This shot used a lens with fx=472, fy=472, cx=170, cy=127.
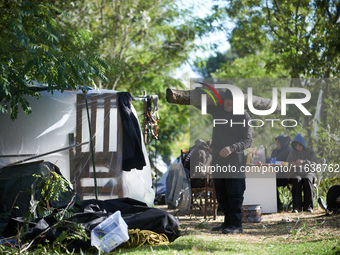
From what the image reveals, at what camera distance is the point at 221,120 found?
18.1 feet

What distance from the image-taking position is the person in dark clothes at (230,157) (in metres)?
5.39

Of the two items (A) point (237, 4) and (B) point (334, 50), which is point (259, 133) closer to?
(A) point (237, 4)

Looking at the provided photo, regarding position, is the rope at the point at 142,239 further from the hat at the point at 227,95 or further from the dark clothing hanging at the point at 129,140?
the dark clothing hanging at the point at 129,140

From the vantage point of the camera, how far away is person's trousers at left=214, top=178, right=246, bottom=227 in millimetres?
5398

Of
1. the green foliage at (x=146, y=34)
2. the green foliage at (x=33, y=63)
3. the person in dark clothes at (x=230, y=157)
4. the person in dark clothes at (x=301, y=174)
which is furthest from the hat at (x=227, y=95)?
the green foliage at (x=146, y=34)

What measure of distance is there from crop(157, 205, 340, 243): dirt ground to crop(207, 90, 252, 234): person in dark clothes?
270 mm

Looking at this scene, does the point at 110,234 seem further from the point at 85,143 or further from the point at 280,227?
the point at 280,227

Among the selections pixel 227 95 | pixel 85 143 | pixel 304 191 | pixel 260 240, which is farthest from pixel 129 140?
pixel 304 191

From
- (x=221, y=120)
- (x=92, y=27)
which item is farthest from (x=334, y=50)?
(x=92, y=27)

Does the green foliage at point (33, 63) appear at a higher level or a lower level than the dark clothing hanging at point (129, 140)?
higher

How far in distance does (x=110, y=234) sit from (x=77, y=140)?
2.82m

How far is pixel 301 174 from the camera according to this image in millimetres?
8219

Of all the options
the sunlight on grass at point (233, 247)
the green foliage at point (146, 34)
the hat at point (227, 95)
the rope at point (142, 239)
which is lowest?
the sunlight on grass at point (233, 247)

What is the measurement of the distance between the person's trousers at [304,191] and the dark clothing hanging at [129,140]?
114 inches
